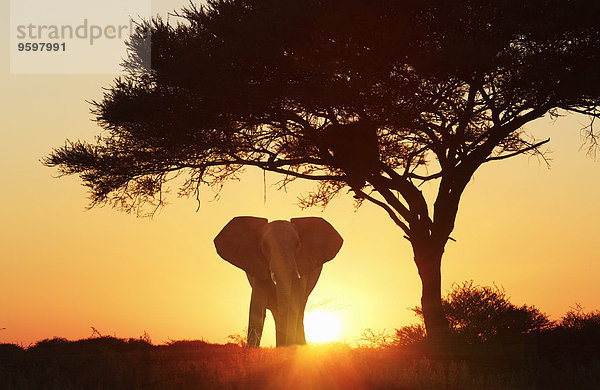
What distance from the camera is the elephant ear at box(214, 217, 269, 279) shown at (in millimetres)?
A: 23531

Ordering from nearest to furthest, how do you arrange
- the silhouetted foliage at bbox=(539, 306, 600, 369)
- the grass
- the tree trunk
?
the grass → the silhouetted foliage at bbox=(539, 306, 600, 369) → the tree trunk

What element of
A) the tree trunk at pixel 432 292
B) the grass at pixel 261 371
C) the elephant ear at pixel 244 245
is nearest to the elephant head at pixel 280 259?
the elephant ear at pixel 244 245

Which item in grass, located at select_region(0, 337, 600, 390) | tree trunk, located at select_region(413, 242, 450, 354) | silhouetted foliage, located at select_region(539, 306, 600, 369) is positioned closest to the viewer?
grass, located at select_region(0, 337, 600, 390)

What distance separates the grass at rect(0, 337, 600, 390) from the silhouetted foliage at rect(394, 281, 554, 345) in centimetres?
491

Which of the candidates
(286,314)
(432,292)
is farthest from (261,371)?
(432,292)

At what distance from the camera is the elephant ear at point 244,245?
77.2ft

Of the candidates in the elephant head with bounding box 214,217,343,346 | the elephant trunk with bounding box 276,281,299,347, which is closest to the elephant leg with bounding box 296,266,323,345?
the elephant head with bounding box 214,217,343,346

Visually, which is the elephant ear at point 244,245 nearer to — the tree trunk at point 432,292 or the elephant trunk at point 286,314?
the elephant trunk at point 286,314

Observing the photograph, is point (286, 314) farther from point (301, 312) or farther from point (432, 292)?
point (432, 292)

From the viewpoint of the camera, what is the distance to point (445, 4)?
22797 mm

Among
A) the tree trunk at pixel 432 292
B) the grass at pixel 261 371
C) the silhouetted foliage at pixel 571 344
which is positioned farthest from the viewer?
the tree trunk at pixel 432 292

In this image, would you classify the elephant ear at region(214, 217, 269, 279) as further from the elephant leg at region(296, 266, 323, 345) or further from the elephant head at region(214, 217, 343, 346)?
the elephant leg at region(296, 266, 323, 345)

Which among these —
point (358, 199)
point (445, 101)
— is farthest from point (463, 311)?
point (445, 101)

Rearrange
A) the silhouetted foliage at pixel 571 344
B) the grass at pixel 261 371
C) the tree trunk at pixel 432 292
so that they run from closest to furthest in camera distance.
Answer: the grass at pixel 261 371, the silhouetted foliage at pixel 571 344, the tree trunk at pixel 432 292
